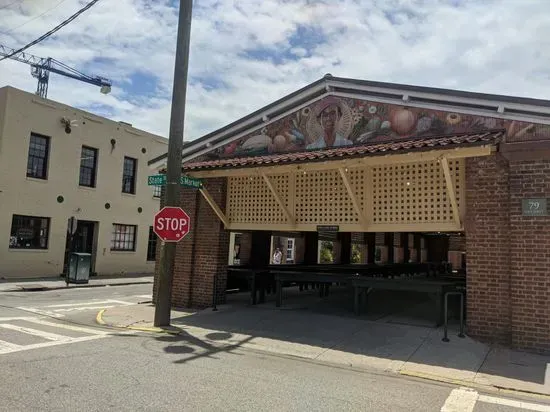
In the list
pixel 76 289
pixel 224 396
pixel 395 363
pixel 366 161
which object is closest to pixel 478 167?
pixel 366 161

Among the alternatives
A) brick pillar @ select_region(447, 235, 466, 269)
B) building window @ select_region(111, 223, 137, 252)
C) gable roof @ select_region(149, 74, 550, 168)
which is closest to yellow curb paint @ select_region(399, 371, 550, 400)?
gable roof @ select_region(149, 74, 550, 168)

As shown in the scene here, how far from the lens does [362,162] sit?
376 inches

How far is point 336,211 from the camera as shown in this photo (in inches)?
441

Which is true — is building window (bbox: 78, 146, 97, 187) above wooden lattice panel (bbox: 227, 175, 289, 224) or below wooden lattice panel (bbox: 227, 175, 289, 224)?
above

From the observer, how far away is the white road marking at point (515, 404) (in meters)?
5.75

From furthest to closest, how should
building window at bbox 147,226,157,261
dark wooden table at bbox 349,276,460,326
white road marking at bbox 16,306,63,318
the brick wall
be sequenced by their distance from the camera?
building window at bbox 147,226,157,261 < white road marking at bbox 16,306,63,318 < dark wooden table at bbox 349,276,460,326 < the brick wall

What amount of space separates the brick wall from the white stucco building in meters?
18.3

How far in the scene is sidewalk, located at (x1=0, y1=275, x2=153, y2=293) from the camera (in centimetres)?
1705

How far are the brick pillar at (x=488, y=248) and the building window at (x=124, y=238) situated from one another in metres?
19.3

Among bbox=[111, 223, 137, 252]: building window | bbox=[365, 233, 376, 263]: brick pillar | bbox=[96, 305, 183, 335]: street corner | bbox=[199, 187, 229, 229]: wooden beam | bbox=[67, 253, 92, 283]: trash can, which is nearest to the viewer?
bbox=[96, 305, 183, 335]: street corner

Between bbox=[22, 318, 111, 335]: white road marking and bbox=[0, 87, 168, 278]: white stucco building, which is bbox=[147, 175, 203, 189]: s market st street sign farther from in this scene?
bbox=[0, 87, 168, 278]: white stucco building

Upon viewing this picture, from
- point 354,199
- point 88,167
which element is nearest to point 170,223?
point 354,199

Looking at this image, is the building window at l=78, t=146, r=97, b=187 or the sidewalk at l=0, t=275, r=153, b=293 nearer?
the sidewalk at l=0, t=275, r=153, b=293

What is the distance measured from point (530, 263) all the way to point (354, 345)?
11.3ft
